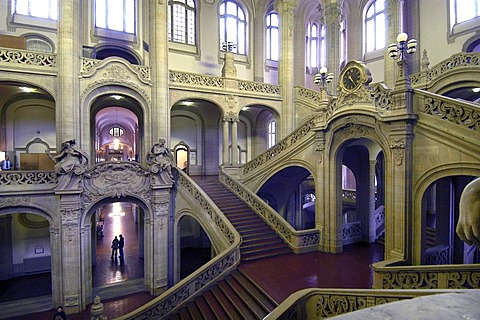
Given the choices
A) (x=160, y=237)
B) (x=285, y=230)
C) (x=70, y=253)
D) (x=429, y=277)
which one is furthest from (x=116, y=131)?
(x=429, y=277)

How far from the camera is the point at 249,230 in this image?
11570 millimetres

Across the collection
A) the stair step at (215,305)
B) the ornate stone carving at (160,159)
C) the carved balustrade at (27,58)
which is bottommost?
the stair step at (215,305)

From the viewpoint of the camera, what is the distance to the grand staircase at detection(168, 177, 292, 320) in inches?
299

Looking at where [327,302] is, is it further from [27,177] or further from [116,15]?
[116,15]

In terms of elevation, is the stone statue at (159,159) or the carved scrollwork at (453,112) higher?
the carved scrollwork at (453,112)

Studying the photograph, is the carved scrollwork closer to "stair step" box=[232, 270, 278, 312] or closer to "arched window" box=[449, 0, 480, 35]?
"stair step" box=[232, 270, 278, 312]

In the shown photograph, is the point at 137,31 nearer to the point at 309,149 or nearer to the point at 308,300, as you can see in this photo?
the point at 309,149

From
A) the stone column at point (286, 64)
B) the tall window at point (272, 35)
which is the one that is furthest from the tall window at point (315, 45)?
the stone column at point (286, 64)

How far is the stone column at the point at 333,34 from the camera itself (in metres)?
18.7

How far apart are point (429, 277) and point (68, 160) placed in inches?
523

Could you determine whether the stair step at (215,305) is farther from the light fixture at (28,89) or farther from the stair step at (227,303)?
the light fixture at (28,89)

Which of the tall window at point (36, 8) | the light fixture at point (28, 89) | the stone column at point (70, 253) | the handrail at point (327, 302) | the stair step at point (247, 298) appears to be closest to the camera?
the handrail at point (327, 302)

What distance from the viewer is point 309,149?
12422 millimetres

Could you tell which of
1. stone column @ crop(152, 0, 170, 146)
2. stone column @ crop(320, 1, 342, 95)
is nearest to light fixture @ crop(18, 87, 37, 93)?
stone column @ crop(152, 0, 170, 146)
